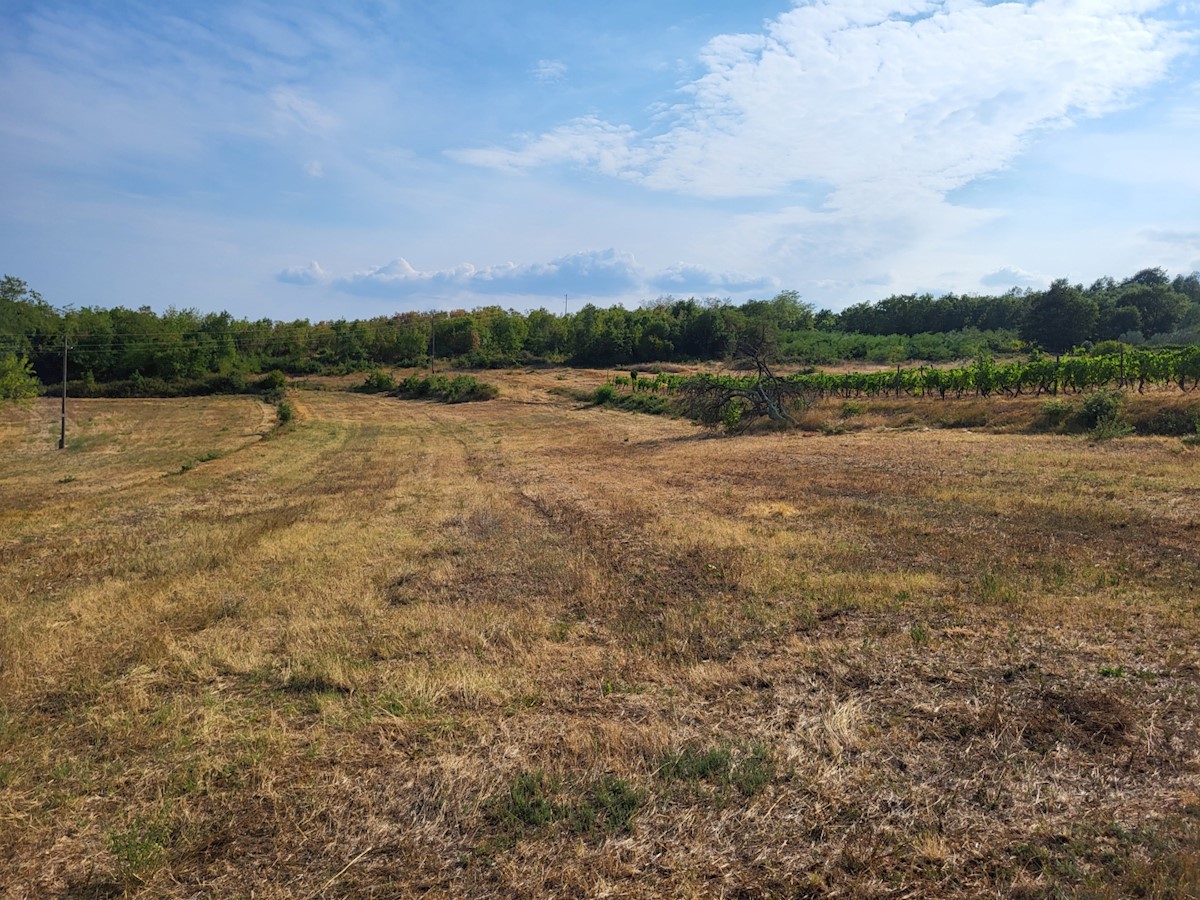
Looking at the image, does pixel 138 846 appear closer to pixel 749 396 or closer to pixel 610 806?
pixel 610 806

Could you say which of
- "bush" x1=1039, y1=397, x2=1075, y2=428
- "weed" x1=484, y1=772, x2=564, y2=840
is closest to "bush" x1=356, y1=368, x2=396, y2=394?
"bush" x1=1039, y1=397, x2=1075, y2=428

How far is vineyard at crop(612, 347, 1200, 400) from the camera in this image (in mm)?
29045

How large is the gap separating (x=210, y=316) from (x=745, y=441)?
292 feet

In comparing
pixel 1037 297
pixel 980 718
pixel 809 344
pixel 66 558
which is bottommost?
pixel 66 558

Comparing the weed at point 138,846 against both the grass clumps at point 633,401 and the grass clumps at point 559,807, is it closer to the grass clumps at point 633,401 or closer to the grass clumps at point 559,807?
the grass clumps at point 559,807

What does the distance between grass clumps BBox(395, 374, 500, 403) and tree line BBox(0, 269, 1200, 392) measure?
1879 cm

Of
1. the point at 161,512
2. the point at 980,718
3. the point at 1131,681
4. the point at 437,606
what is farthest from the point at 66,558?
the point at 1131,681

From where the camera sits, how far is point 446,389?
6284 cm

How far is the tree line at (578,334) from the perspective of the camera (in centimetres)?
7081

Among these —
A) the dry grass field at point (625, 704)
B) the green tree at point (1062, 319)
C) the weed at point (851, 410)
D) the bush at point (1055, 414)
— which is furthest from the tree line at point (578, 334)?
the dry grass field at point (625, 704)

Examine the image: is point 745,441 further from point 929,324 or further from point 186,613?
point 929,324

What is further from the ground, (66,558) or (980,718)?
(980,718)

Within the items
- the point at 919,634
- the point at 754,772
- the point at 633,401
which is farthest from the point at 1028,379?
the point at 754,772

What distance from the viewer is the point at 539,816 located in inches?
162
